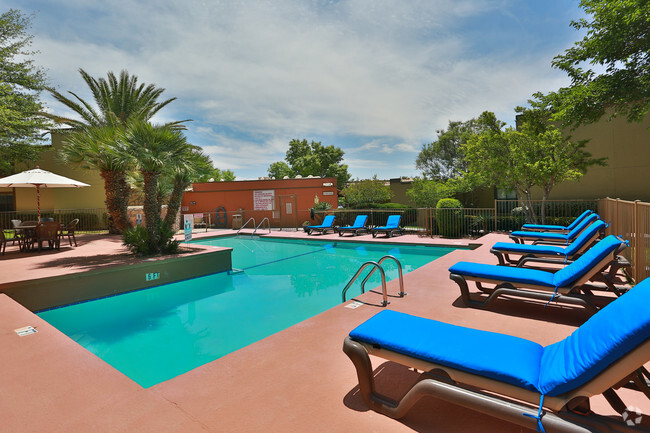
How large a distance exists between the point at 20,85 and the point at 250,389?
78.3 ft

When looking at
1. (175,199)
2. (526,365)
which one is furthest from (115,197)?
(526,365)

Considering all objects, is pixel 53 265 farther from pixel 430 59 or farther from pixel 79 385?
pixel 430 59

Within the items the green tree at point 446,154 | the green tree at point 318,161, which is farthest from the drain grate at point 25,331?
the green tree at point 318,161

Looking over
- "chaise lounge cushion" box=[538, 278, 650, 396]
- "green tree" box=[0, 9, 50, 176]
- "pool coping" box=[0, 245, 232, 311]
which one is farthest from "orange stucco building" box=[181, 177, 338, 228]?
"chaise lounge cushion" box=[538, 278, 650, 396]

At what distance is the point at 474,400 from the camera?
1817 mm

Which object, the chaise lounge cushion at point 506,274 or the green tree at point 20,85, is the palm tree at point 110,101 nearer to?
the green tree at point 20,85

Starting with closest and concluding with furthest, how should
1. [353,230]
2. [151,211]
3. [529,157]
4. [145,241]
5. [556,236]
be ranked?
1. [556,236]
2. [145,241]
3. [151,211]
4. [529,157]
5. [353,230]

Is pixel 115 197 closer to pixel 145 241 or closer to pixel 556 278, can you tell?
pixel 145 241

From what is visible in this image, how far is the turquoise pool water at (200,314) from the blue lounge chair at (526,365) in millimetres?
3204

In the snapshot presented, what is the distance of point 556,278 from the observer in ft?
13.1

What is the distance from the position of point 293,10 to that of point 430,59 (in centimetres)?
644

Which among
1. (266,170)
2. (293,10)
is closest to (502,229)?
(293,10)

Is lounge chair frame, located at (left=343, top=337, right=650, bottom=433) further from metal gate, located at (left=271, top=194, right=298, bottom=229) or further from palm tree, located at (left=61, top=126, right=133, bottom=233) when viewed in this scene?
metal gate, located at (left=271, top=194, right=298, bottom=229)

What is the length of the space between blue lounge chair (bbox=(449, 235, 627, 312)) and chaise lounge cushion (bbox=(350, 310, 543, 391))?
195 centimetres
